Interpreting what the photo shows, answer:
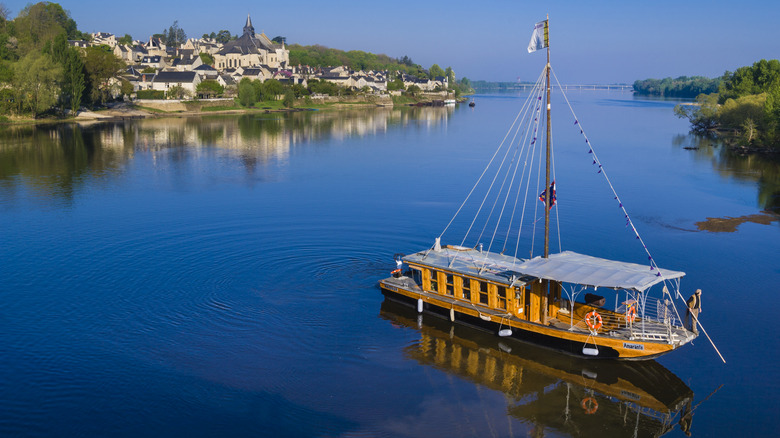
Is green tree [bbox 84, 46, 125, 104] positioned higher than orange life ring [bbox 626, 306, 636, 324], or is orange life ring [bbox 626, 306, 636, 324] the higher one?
green tree [bbox 84, 46, 125, 104]

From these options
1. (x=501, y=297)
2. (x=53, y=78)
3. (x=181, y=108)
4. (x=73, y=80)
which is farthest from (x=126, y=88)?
(x=501, y=297)

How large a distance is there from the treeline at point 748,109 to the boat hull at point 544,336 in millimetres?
65024

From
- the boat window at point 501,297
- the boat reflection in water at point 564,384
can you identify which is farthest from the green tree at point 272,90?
the boat window at point 501,297

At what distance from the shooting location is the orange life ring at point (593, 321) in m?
21.5

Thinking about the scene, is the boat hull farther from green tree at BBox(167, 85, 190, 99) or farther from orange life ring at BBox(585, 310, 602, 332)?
green tree at BBox(167, 85, 190, 99)

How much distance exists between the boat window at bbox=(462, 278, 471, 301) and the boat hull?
566mm

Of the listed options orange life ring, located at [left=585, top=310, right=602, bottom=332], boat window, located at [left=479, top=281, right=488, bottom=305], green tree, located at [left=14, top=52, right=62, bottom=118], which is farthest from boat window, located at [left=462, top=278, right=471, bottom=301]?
green tree, located at [left=14, top=52, right=62, bottom=118]

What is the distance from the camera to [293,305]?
26344mm

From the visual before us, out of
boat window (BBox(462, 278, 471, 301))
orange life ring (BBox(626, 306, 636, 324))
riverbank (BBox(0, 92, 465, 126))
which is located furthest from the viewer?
riverbank (BBox(0, 92, 465, 126))

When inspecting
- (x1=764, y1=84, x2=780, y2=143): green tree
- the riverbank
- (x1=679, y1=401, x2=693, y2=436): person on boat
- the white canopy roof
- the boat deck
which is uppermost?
the riverbank

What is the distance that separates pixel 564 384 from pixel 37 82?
9947 cm

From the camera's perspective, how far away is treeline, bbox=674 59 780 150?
247 feet

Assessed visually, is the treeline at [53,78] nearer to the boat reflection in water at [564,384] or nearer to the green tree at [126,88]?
the green tree at [126,88]

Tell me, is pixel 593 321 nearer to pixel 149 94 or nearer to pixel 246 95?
pixel 149 94
